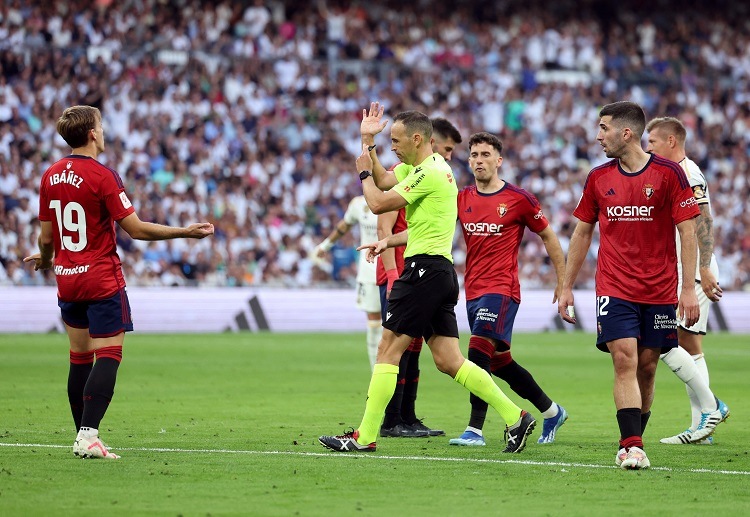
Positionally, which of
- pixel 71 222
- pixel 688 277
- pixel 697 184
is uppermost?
pixel 697 184

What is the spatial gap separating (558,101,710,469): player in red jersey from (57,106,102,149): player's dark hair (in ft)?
11.1

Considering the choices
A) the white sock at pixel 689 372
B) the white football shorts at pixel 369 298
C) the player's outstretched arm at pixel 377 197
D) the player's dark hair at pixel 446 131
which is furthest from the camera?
the white football shorts at pixel 369 298

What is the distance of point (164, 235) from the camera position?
8711mm

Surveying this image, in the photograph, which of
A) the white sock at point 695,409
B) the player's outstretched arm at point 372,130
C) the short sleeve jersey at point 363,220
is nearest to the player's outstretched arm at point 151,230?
the player's outstretched arm at point 372,130

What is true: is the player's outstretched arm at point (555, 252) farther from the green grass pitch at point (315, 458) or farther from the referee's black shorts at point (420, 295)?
the green grass pitch at point (315, 458)

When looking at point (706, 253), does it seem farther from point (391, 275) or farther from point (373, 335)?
point (373, 335)

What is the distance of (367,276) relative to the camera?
46.9 feet

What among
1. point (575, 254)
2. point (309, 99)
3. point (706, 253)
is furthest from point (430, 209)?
point (309, 99)

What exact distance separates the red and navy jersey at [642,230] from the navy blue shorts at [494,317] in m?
1.55

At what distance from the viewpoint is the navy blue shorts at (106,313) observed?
28.3 feet

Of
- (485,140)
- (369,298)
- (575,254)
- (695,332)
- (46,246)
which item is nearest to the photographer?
(575,254)

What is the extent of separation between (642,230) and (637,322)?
24.2 inches

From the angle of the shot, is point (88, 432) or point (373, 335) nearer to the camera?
point (88, 432)

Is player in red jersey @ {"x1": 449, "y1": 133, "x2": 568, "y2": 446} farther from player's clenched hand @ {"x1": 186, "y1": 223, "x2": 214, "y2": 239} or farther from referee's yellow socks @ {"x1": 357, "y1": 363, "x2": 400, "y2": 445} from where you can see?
player's clenched hand @ {"x1": 186, "y1": 223, "x2": 214, "y2": 239}
